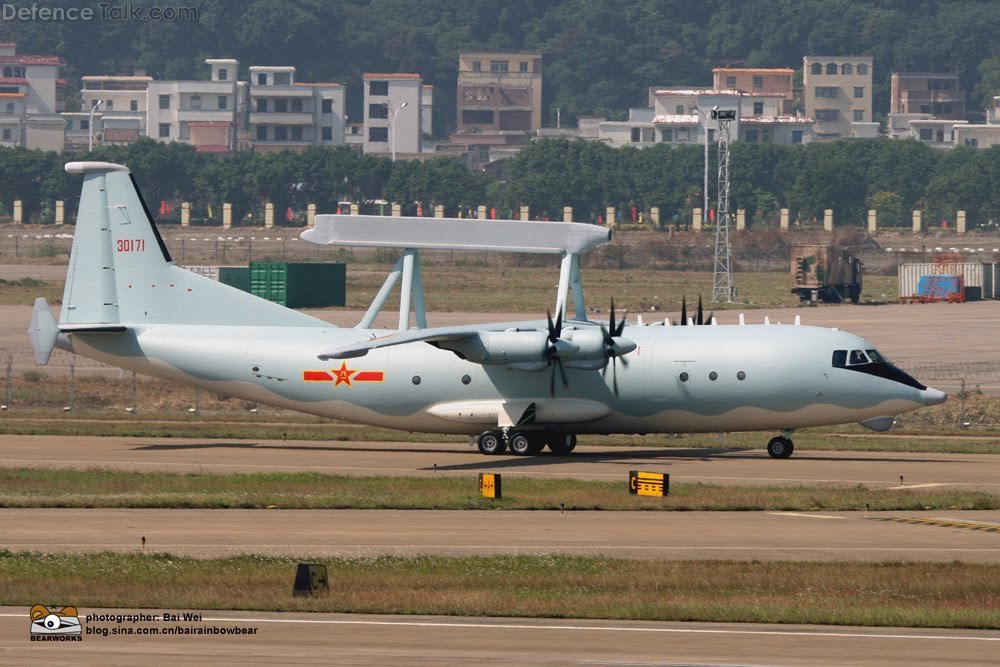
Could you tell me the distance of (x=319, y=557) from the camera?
3062cm

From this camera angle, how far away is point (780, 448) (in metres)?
49.3

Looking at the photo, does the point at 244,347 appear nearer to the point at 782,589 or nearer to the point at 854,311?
the point at 782,589

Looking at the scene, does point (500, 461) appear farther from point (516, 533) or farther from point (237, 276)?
point (237, 276)

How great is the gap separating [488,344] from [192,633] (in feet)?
85.5

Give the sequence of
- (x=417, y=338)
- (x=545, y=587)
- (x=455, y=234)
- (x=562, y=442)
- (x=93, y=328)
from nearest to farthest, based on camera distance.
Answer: (x=545, y=587) < (x=417, y=338) < (x=562, y=442) < (x=93, y=328) < (x=455, y=234)

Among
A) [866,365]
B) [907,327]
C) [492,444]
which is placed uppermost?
[907,327]

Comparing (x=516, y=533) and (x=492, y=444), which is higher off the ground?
(x=492, y=444)

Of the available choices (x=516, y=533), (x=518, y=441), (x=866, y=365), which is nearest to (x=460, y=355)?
(x=518, y=441)

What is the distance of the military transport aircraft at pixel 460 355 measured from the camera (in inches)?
1905

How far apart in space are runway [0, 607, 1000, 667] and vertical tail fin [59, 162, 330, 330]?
1097 inches

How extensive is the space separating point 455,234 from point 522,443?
7039 mm

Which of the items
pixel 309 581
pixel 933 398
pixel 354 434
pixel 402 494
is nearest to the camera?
pixel 309 581

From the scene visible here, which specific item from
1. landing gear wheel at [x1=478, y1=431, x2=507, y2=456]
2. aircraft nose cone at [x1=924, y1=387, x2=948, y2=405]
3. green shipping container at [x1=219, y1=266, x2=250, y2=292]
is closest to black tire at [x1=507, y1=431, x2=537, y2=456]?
landing gear wheel at [x1=478, y1=431, x2=507, y2=456]

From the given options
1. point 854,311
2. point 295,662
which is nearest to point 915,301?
point 854,311
